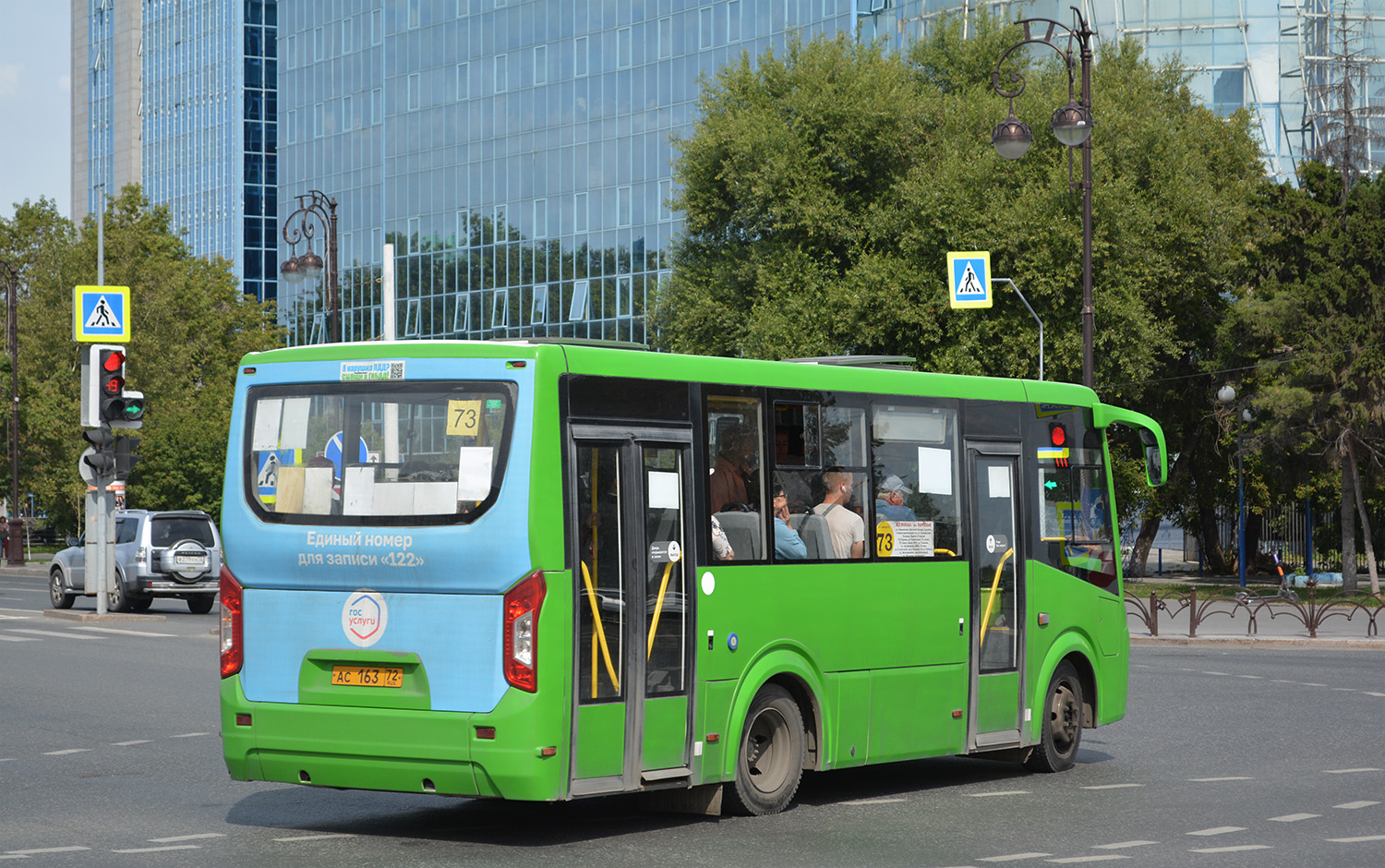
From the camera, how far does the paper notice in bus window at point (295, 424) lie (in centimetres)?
974

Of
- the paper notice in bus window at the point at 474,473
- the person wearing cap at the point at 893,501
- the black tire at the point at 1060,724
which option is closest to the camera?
the paper notice in bus window at the point at 474,473

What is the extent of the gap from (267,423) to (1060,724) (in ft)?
20.3

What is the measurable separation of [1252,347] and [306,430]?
117ft

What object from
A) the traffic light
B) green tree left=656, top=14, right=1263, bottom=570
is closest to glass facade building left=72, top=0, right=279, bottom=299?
green tree left=656, top=14, right=1263, bottom=570

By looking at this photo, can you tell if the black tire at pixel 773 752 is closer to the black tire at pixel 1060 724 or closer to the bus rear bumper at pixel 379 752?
the bus rear bumper at pixel 379 752

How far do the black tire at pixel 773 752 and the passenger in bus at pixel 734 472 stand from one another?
1.10 m

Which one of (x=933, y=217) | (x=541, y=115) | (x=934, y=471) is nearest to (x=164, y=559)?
(x=933, y=217)

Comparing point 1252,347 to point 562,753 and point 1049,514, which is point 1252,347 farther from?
point 562,753

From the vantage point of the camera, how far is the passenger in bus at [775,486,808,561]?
1051 cm

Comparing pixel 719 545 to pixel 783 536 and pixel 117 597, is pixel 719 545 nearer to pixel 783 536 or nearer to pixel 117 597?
pixel 783 536

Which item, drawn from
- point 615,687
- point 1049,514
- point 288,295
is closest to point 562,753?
point 615,687

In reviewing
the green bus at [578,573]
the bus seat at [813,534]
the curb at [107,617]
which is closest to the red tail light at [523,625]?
the green bus at [578,573]

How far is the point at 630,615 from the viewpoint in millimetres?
9461

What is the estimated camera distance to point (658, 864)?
342 inches
